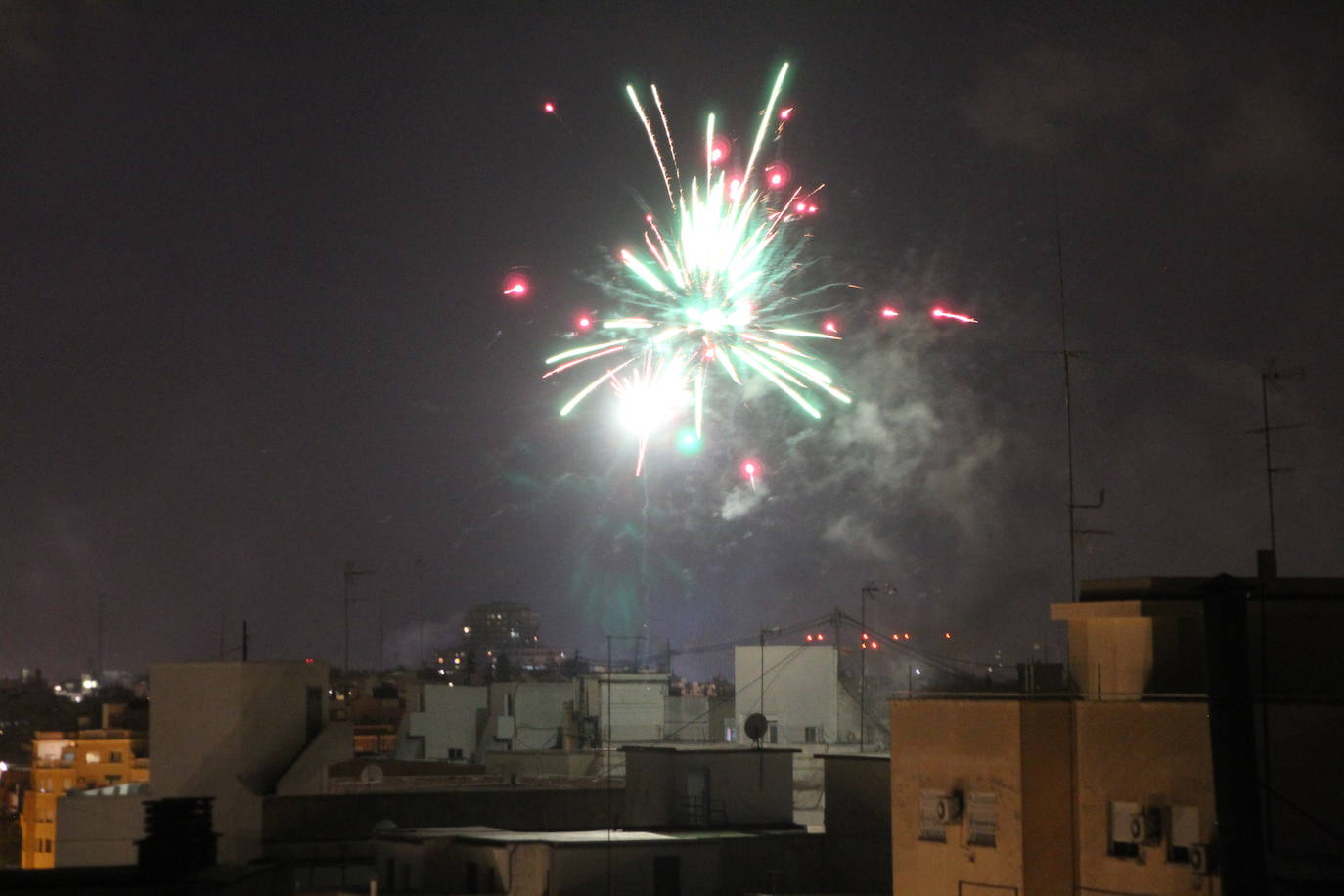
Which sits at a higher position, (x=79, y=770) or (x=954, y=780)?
(x=954, y=780)

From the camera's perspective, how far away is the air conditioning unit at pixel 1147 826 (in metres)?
18.3

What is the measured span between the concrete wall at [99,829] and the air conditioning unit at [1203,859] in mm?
29200

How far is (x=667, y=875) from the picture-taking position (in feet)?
85.6

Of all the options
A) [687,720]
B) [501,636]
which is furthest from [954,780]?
[501,636]

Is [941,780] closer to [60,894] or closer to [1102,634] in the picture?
[1102,634]

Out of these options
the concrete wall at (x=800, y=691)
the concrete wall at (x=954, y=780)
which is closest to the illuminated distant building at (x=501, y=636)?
the concrete wall at (x=800, y=691)

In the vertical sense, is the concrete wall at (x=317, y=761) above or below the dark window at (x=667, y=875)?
above

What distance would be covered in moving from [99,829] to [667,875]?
20.4 m

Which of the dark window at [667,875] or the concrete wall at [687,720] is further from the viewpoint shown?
the concrete wall at [687,720]

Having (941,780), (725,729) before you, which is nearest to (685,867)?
(941,780)

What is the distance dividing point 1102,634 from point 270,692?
23.0 metres

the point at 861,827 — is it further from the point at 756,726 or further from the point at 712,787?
the point at 756,726

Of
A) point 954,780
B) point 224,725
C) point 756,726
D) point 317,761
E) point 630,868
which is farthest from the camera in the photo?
point 317,761

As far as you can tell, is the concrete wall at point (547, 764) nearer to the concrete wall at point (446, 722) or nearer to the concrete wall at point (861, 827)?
the concrete wall at point (446, 722)
